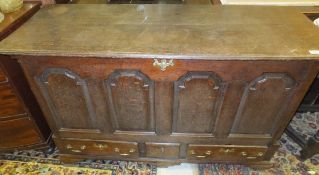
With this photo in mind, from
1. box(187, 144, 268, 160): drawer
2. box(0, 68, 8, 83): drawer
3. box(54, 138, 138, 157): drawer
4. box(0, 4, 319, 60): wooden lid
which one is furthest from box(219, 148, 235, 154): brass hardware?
box(0, 68, 8, 83): drawer

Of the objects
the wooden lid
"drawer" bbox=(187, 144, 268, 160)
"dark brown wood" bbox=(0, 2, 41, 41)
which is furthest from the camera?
"drawer" bbox=(187, 144, 268, 160)

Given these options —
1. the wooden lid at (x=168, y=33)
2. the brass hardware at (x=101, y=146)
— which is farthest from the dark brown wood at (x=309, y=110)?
the brass hardware at (x=101, y=146)

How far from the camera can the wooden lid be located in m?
1.01

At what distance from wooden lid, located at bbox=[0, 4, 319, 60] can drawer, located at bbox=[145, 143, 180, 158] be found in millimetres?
668

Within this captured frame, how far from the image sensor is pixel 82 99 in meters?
1.25

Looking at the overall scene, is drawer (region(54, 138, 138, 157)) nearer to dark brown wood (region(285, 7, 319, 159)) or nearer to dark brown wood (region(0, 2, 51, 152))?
dark brown wood (region(0, 2, 51, 152))

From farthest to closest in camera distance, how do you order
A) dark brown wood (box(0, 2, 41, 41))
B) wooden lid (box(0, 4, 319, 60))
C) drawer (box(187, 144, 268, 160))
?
1. drawer (box(187, 144, 268, 160))
2. dark brown wood (box(0, 2, 41, 41))
3. wooden lid (box(0, 4, 319, 60))

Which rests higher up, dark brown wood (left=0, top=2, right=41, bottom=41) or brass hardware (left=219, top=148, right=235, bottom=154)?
dark brown wood (left=0, top=2, right=41, bottom=41)

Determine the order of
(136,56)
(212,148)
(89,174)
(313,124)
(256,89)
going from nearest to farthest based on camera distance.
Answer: (136,56), (256,89), (212,148), (89,174), (313,124)

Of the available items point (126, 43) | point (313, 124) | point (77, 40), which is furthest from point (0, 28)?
point (313, 124)

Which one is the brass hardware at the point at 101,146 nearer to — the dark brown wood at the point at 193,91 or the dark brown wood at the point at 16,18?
the dark brown wood at the point at 193,91

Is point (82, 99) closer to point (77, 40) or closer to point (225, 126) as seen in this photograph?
point (77, 40)

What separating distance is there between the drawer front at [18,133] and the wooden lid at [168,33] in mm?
619

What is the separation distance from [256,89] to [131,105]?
2.12 ft
